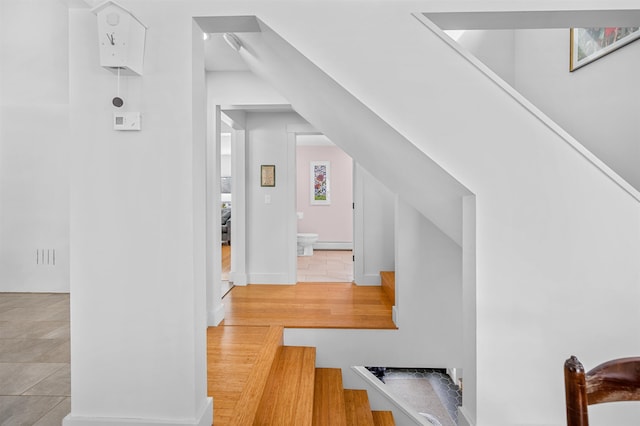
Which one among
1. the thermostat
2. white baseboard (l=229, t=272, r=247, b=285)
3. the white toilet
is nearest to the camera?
the thermostat

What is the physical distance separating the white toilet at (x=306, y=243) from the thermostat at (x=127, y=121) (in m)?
5.19

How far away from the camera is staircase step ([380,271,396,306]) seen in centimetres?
358

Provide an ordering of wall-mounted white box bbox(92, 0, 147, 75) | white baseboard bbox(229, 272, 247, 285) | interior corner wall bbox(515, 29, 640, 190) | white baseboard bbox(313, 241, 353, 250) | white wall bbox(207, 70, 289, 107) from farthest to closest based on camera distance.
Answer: white baseboard bbox(313, 241, 353, 250), white baseboard bbox(229, 272, 247, 285), white wall bbox(207, 70, 289, 107), interior corner wall bbox(515, 29, 640, 190), wall-mounted white box bbox(92, 0, 147, 75)

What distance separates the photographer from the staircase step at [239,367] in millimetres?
1853

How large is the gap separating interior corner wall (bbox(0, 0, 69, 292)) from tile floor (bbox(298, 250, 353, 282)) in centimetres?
291

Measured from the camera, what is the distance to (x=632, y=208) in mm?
1564

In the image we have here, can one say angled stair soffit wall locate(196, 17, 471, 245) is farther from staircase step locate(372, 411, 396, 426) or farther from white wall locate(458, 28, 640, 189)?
staircase step locate(372, 411, 396, 426)

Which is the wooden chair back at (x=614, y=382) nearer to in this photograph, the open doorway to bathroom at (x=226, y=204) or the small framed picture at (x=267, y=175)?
the small framed picture at (x=267, y=175)

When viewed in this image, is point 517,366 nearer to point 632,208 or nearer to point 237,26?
point 632,208

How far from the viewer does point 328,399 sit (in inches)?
92.7

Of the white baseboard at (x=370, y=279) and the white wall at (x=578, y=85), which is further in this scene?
the white baseboard at (x=370, y=279)

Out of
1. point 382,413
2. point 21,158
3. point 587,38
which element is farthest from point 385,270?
point 21,158

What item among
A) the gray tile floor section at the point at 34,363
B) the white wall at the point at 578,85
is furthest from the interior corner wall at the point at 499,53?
the gray tile floor section at the point at 34,363

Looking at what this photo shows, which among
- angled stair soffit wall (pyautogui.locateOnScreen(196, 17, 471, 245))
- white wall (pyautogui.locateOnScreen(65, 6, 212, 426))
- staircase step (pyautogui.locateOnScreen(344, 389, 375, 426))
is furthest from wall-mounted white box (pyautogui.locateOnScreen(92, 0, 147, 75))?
staircase step (pyautogui.locateOnScreen(344, 389, 375, 426))
